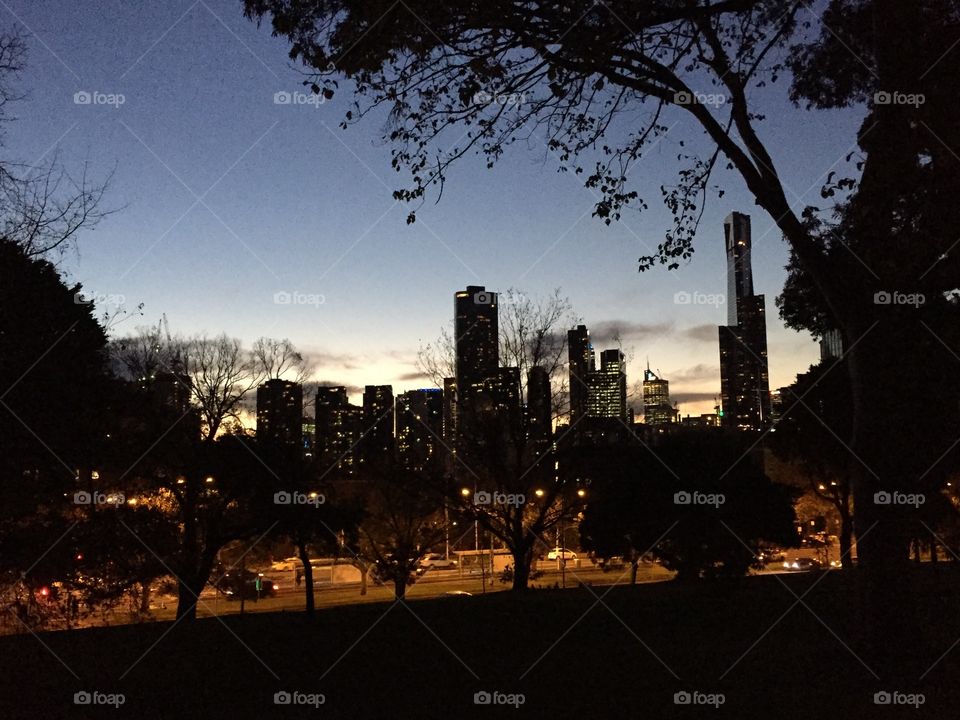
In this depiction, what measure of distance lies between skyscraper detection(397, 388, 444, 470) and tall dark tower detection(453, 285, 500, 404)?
1.44 metres

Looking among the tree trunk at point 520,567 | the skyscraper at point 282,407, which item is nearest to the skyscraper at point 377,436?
the skyscraper at point 282,407

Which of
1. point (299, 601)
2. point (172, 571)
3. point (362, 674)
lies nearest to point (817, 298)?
point (362, 674)

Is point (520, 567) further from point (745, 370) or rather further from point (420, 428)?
point (745, 370)

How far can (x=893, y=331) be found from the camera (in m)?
8.51

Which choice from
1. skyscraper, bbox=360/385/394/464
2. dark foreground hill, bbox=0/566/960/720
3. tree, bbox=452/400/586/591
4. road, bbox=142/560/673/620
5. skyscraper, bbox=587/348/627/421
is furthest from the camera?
road, bbox=142/560/673/620

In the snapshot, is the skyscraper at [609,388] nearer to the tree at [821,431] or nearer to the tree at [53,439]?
the tree at [821,431]

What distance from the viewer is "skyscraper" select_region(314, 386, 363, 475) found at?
26172mm

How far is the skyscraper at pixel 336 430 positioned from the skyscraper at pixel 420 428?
5.74ft

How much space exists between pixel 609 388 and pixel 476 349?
439cm

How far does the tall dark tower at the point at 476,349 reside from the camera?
76.6 feet

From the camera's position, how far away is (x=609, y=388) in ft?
82.7

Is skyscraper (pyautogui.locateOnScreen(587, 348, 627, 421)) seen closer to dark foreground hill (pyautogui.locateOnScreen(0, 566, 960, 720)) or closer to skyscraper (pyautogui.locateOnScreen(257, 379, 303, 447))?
skyscraper (pyautogui.locateOnScreen(257, 379, 303, 447))

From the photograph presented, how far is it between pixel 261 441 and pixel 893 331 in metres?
15.9

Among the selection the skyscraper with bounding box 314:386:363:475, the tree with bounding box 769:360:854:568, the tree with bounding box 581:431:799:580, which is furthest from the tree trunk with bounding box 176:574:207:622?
the tree with bounding box 769:360:854:568
